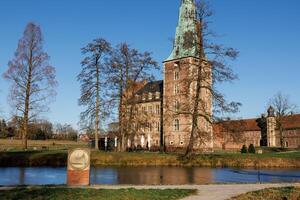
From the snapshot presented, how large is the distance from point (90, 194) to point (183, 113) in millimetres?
21099

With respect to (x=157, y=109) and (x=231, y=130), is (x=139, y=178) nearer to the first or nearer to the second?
(x=231, y=130)

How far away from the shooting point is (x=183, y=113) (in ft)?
105

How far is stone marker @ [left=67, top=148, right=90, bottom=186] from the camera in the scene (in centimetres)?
1459

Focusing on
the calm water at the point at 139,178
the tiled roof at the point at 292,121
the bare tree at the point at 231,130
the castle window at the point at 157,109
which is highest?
the castle window at the point at 157,109

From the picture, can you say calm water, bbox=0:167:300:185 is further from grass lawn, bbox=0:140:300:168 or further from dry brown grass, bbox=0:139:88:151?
dry brown grass, bbox=0:139:88:151

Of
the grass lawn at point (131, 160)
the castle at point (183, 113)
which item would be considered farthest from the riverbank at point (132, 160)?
the castle at point (183, 113)

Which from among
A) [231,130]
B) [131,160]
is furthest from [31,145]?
[231,130]

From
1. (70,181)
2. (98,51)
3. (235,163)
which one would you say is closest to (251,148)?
(235,163)

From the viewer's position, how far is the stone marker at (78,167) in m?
14.6

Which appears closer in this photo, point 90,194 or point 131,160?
point 90,194

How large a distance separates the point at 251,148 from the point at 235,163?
17122 millimetres

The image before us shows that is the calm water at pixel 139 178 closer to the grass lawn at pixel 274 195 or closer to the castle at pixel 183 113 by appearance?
the grass lawn at pixel 274 195

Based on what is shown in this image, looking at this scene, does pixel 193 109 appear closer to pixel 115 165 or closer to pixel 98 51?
pixel 115 165

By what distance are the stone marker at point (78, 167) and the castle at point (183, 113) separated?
Result: 17.6 metres
